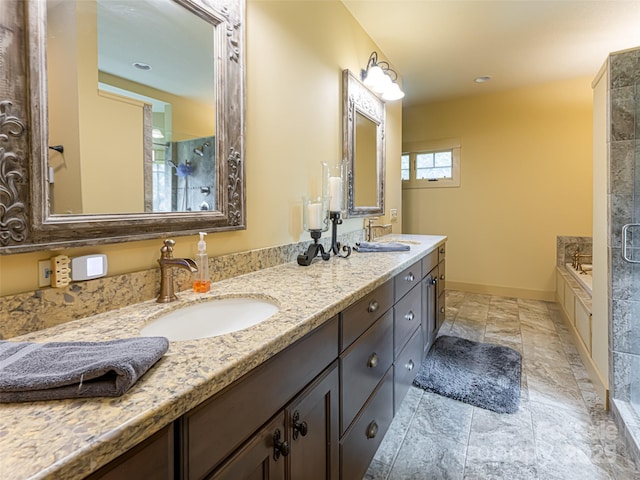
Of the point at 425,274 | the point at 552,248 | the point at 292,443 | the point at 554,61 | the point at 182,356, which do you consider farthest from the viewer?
the point at 552,248

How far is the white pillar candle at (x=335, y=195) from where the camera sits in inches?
78.2

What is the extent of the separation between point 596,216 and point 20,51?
2.70 m

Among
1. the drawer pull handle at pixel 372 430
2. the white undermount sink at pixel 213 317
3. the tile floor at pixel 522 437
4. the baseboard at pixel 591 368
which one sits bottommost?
the tile floor at pixel 522 437

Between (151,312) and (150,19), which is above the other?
(150,19)

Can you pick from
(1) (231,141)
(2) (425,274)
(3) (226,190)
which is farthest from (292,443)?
(2) (425,274)

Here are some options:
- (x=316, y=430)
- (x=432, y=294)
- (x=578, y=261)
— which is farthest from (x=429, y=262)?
(x=578, y=261)

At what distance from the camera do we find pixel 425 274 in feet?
7.30

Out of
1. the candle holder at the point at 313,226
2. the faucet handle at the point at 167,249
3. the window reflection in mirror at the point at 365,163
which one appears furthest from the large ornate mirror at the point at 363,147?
the faucet handle at the point at 167,249

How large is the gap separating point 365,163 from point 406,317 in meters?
1.32

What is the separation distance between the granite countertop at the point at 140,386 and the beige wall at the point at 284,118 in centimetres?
23

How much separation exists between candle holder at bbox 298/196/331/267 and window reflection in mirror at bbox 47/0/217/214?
577 millimetres

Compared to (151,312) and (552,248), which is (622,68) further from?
(552,248)

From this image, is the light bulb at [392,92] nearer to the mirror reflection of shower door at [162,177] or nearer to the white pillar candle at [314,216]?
the white pillar candle at [314,216]

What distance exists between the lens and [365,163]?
266 centimetres
